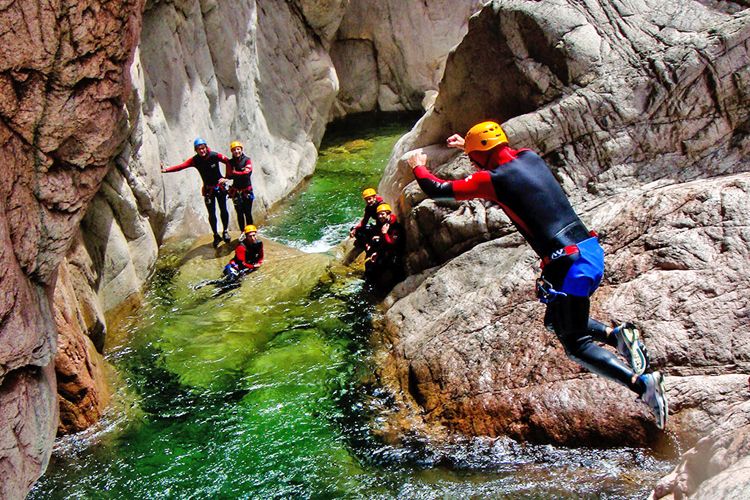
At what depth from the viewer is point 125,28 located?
6.35 m

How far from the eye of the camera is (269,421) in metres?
8.10

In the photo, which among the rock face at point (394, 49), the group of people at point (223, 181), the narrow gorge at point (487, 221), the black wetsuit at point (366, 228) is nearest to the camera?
the narrow gorge at point (487, 221)

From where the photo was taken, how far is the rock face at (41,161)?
5.53 meters

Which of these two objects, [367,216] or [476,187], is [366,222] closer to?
[367,216]

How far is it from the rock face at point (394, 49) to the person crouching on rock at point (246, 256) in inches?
505

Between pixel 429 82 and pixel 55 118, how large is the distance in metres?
19.7

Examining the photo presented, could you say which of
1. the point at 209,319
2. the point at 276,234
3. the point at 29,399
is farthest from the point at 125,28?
Answer: the point at 276,234

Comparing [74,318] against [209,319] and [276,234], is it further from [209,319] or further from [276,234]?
[276,234]

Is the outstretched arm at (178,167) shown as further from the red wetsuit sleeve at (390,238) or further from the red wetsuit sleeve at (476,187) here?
the red wetsuit sleeve at (476,187)

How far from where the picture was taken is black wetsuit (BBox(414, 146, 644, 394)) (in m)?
5.51

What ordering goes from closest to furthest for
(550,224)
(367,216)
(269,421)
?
(550,224) < (269,421) < (367,216)

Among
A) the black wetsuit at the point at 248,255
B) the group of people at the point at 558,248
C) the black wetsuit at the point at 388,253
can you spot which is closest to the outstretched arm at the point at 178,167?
the black wetsuit at the point at 248,255

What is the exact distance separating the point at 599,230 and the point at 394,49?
1765 cm

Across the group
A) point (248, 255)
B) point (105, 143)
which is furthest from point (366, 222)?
point (105, 143)
